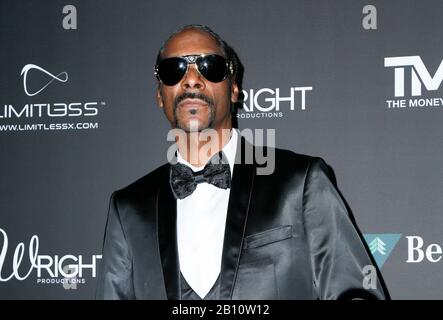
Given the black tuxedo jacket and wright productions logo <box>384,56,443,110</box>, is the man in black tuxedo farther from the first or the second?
wright productions logo <box>384,56,443,110</box>

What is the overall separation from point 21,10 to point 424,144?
1.94 m

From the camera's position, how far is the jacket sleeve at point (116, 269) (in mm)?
2162

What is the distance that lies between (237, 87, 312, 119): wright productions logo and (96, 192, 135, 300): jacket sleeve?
75cm

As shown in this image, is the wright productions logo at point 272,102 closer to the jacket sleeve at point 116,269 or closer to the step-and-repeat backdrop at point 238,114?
the step-and-repeat backdrop at point 238,114

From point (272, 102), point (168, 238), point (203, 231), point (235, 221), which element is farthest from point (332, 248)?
point (272, 102)

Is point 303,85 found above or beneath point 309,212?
above

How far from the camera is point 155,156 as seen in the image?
8.80 feet

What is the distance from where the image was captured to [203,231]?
2.11 m

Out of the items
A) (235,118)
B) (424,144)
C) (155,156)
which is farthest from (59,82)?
(424,144)

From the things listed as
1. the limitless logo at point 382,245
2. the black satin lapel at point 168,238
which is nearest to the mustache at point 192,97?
the black satin lapel at point 168,238

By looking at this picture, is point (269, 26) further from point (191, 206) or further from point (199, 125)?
point (191, 206)

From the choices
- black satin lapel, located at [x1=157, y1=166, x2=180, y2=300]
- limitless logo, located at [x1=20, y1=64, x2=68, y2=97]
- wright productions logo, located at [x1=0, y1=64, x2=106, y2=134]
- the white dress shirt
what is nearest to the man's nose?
the white dress shirt

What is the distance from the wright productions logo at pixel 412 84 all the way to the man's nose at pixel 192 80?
78 cm

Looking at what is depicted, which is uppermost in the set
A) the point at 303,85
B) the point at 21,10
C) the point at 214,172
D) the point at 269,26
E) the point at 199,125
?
the point at 21,10
